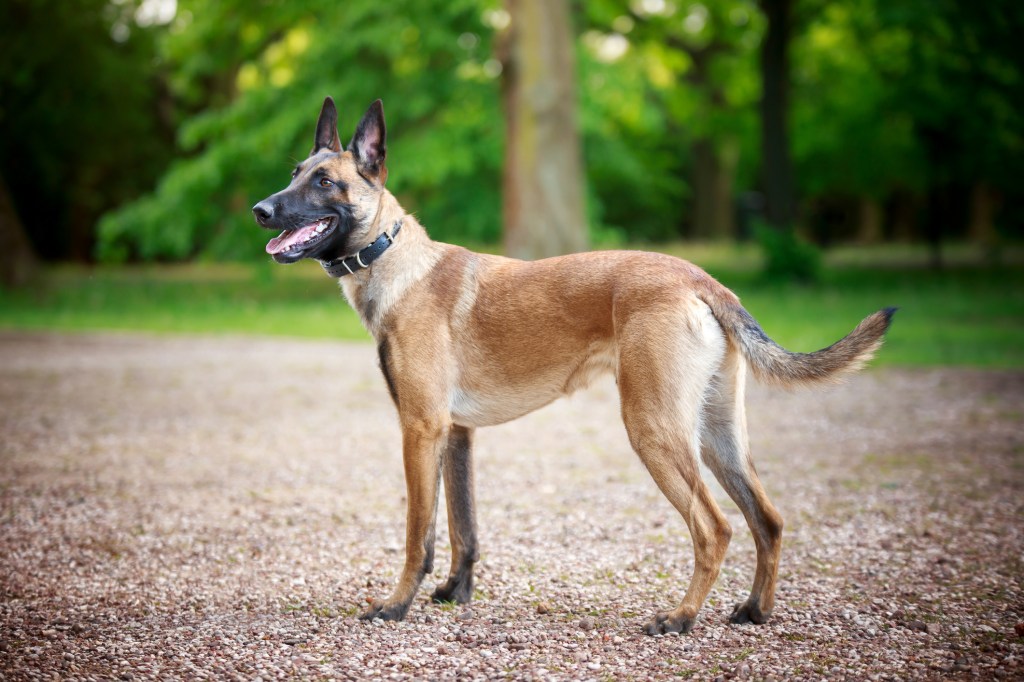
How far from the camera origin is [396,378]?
175 inches

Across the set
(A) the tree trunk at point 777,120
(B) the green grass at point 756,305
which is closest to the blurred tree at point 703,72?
(A) the tree trunk at point 777,120

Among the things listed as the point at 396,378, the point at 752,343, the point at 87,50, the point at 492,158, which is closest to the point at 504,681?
the point at 396,378

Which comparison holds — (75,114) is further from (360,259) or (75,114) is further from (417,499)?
(417,499)

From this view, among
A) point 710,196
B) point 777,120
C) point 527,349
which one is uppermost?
point 777,120

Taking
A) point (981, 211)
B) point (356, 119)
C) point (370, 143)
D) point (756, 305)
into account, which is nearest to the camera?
point (370, 143)

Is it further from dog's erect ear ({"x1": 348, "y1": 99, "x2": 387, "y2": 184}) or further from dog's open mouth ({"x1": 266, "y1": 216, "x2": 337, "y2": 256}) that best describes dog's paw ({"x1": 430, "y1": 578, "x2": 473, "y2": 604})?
dog's erect ear ({"x1": 348, "y1": 99, "x2": 387, "y2": 184})

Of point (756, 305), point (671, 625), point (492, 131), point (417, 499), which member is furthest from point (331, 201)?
point (492, 131)

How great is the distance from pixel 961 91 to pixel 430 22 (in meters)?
11.3

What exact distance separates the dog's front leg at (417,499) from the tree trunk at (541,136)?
1364cm

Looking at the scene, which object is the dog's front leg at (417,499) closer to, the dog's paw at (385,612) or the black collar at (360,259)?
the dog's paw at (385,612)

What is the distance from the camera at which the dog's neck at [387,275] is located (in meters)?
4.54

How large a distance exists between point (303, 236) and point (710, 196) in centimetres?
3353

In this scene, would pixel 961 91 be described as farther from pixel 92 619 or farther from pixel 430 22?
pixel 92 619

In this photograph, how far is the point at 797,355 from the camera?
4113 mm
